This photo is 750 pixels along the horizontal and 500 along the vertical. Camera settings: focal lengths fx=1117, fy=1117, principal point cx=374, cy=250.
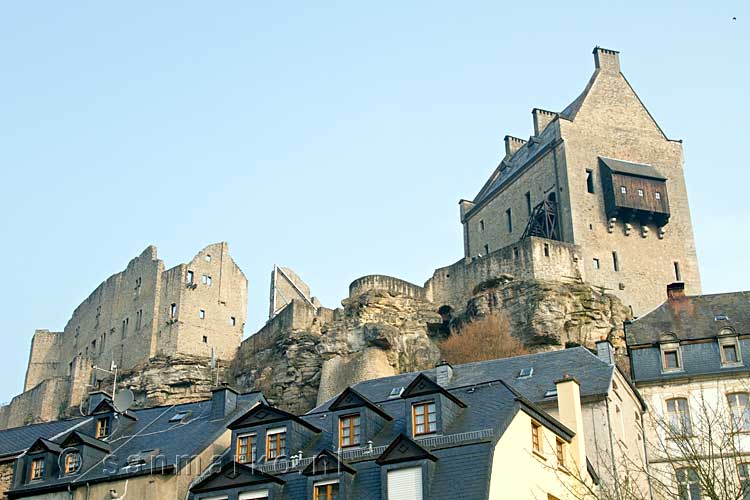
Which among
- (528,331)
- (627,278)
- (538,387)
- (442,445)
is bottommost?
(442,445)

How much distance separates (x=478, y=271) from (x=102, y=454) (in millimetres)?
30088

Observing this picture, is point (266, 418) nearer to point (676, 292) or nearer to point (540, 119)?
point (676, 292)

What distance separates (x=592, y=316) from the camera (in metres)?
51.2

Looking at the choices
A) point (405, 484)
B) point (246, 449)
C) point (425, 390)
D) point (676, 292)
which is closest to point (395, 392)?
point (246, 449)

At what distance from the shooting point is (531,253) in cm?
5338

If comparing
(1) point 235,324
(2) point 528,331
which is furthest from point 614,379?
(1) point 235,324

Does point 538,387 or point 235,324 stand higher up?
point 235,324

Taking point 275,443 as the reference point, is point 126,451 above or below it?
above

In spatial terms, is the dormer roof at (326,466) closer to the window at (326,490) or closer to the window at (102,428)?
the window at (326,490)

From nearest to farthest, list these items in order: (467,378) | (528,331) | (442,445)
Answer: (442,445)
(467,378)
(528,331)

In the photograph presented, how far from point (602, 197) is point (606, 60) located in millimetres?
9630

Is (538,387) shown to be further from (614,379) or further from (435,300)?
(435,300)

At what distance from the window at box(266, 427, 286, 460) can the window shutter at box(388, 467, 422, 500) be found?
11.3ft

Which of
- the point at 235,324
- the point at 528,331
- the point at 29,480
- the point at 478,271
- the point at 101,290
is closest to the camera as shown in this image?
the point at 29,480
